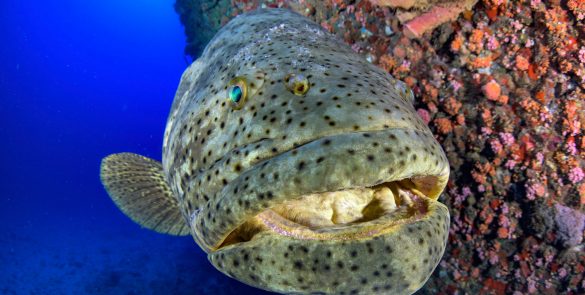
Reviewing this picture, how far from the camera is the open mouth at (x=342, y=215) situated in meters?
1.58

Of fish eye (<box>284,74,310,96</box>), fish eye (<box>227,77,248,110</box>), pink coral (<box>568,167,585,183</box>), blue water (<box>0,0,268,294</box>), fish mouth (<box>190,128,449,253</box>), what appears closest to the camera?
fish mouth (<box>190,128,449,253</box>)

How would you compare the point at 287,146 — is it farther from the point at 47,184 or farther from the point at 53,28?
the point at 53,28

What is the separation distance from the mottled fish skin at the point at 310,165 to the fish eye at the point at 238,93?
4cm

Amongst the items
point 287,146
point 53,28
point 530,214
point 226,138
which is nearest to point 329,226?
point 287,146

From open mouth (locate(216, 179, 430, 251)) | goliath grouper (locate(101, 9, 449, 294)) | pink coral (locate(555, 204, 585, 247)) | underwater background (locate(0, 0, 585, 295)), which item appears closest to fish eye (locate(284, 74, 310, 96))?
goliath grouper (locate(101, 9, 449, 294))

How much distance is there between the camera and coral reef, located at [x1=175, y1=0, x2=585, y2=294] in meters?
3.33

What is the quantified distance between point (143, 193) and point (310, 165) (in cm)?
300

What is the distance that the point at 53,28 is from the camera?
106062mm

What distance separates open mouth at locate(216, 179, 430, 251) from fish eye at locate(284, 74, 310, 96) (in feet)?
1.81

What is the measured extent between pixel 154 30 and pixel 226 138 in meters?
154

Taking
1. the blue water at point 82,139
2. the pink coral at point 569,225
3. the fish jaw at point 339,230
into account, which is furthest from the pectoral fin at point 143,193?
the blue water at point 82,139

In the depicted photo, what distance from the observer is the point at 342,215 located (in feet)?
6.32

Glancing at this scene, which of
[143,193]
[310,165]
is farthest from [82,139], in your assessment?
[310,165]

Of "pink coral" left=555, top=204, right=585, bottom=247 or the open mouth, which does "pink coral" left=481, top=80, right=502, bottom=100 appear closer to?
"pink coral" left=555, top=204, right=585, bottom=247
